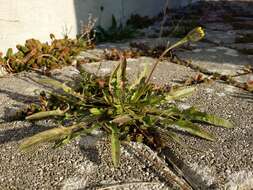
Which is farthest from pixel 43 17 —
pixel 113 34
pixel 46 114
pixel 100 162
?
pixel 100 162

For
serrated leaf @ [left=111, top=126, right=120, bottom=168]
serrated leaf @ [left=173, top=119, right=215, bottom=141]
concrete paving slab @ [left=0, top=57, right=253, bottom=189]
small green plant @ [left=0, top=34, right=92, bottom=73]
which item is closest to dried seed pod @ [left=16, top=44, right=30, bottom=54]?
small green plant @ [left=0, top=34, right=92, bottom=73]

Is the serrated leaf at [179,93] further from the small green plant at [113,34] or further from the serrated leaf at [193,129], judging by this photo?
the small green plant at [113,34]

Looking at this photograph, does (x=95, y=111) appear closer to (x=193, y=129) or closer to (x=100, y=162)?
(x=100, y=162)

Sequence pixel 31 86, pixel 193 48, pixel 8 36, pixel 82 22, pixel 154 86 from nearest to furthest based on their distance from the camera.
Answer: pixel 154 86, pixel 31 86, pixel 8 36, pixel 193 48, pixel 82 22

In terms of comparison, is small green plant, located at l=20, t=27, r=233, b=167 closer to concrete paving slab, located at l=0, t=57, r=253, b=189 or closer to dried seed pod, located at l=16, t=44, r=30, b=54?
concrete paving slab, located at l=0, t=57, r=253, b=189

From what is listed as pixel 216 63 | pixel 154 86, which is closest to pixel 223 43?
pixel 216 63

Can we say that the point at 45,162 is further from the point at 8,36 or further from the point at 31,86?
the point at 8,36

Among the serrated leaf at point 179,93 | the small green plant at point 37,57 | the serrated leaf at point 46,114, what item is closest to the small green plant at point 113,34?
the small green plant at point 37,57
